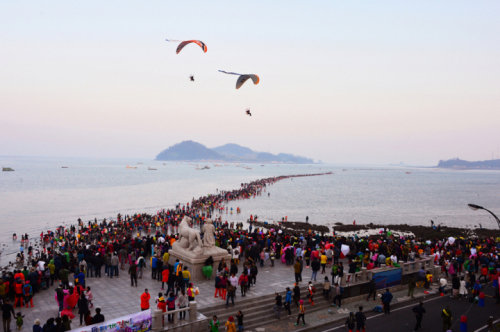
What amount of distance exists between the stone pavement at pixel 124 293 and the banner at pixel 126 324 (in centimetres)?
157

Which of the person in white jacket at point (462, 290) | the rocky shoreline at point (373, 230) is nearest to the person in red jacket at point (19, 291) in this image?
the person in white jacket at point (462, 290)

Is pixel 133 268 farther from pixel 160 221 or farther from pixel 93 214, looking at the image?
pixel 93 214

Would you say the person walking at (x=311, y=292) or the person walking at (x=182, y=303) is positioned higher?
the person walking at (x=182, y=303)

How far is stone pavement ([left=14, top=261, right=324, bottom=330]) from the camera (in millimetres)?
11281

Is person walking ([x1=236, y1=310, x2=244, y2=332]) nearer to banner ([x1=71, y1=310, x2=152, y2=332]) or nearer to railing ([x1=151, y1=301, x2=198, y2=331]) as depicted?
railing ([x1=151, y1=301, x2=198, y2=331])

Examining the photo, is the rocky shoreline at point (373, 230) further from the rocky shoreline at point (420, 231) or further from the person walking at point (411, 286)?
the person walking at point (411, 286)

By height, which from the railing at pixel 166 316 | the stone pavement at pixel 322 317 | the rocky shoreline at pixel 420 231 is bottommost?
the rocky shoreline at pixel 420 231

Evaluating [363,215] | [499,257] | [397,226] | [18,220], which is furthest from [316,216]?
[18,220]

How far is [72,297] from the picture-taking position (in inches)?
433

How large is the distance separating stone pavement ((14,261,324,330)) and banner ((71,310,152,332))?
61.9 inches

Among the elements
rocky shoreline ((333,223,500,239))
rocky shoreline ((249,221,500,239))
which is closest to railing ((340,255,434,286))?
rocky shoreline ((249,221,500,239))

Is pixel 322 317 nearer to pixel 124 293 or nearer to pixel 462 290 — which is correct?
pixel 462 290

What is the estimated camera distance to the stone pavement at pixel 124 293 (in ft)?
37.0

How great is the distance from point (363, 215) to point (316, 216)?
905 cm
